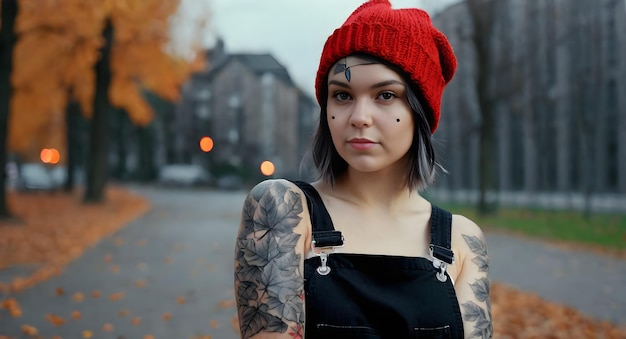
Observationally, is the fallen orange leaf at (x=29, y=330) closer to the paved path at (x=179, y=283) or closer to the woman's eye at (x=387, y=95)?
the paved path at (x=179, y=283)

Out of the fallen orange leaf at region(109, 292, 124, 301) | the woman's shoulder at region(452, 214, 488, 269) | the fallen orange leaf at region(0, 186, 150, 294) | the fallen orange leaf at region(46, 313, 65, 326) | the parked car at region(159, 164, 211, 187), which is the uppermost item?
the woman's shoulder at region(452, 214, 488, 269)

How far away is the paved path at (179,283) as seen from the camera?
641 cm

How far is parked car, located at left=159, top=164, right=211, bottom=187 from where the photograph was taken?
3414 cm

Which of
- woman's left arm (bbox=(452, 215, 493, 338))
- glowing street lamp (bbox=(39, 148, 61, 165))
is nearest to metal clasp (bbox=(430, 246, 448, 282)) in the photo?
woman's left arm (bbox=(452, 215, 493, 338))

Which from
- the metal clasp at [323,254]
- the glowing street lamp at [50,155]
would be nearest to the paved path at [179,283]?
the metal clasp at [323,254]

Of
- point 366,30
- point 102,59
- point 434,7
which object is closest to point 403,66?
point 366,30

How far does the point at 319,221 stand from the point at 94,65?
23.6m

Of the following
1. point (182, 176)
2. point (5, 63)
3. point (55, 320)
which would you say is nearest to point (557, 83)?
point (5, 63)

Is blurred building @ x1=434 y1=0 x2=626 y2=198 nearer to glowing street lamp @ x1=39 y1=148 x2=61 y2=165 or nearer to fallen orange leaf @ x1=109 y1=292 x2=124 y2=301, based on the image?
fallen orange leaf @ x1=109 y1=292 x2=124 y2=301

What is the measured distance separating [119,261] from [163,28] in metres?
12.9

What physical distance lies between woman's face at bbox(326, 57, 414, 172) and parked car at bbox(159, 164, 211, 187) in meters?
29.6

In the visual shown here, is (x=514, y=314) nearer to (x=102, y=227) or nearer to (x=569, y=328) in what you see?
(x=569, y=328)

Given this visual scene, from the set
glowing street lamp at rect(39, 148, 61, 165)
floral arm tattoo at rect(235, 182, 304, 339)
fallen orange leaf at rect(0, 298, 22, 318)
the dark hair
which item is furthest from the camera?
glowing street lamp at rect(39, 148, 61, 165)

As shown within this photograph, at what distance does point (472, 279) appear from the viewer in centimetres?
212
